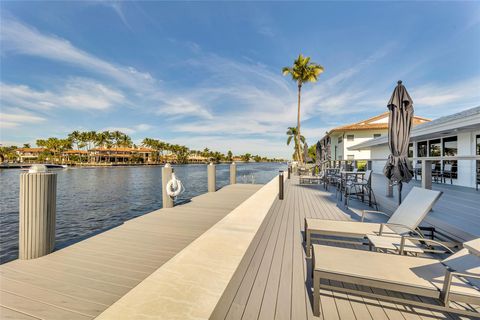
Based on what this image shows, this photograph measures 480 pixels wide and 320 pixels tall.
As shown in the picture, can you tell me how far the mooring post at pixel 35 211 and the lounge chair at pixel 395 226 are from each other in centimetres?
375

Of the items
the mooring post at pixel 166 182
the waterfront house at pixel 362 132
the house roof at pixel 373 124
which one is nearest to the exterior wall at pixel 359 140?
the waterfront house at pixel 362 132

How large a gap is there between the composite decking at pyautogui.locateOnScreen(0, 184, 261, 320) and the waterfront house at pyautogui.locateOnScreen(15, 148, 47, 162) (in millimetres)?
101860

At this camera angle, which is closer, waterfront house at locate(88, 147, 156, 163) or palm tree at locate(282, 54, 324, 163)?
palm tree at locate(282, 54, 324, 163)

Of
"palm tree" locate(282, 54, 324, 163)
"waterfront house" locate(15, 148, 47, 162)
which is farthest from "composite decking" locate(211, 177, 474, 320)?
"waterfront house" locate(15, 148, 47, 162)

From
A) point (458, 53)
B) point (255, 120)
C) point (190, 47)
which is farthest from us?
point (255, 120)

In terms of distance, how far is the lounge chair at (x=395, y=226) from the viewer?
254 cm

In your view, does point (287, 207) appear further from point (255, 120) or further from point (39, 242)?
point (255, 120)

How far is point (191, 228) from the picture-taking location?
14.0 ft

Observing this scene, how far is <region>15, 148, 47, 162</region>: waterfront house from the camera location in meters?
75.7

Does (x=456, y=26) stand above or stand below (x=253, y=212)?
above

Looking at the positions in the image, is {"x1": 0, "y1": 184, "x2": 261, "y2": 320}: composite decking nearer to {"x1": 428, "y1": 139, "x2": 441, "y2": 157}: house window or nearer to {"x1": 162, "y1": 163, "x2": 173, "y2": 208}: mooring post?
{"x1": 162, "y1": 163, "x2": 173, "y2": 208}: mooring post

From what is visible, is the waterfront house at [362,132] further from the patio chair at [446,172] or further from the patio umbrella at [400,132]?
the patio umbrella at [400,132]

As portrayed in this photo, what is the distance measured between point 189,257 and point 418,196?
337 cm

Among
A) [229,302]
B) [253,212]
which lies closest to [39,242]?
[229,302]
